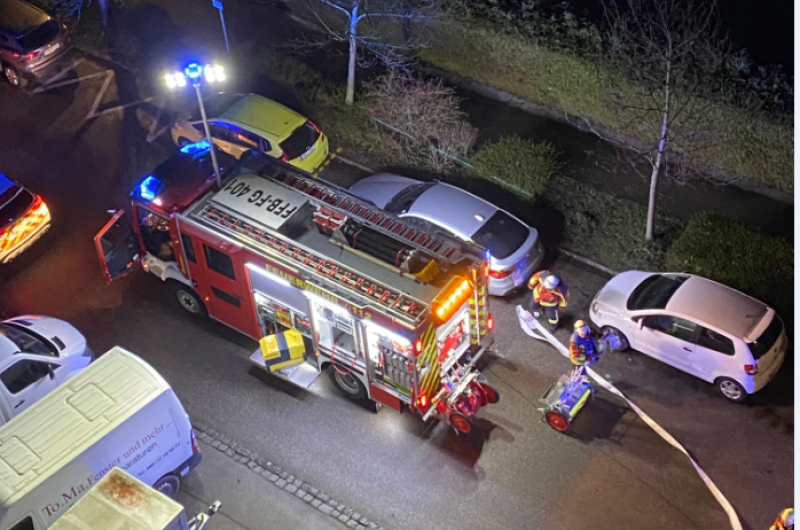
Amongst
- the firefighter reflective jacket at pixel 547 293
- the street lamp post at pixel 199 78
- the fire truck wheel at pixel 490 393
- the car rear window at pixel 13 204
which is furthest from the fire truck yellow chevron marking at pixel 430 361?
the car rear window at pixel 13 204

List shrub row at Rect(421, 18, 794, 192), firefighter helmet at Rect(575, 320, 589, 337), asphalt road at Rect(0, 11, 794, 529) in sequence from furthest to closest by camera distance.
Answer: shrub row at Rect(421, 18, 794, 192) → firefighter helmet at Rect(575, 320, 589, 337) → asphalt road at Rect(0, 11, 794, 529)

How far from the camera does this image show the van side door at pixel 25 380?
44.5 ft

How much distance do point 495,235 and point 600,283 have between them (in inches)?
89.8

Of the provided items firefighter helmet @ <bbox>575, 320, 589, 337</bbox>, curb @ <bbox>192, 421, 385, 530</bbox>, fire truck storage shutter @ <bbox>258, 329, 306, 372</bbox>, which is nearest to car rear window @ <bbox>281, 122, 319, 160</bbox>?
fire truck storage shutter @ <bbox>258, 329, 306, 372</bbox>

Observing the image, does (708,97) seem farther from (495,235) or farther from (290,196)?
(290,196)

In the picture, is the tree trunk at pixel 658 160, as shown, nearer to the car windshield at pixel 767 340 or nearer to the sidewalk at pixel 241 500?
the car windshield at pixel 767 340

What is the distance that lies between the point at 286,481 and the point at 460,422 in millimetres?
2801

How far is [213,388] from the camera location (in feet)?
48.7

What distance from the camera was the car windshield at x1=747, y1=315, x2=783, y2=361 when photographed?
13516mm

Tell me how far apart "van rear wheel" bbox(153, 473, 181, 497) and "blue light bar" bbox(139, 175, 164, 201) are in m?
4.60

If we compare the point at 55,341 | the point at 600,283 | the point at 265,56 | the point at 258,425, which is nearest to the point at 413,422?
the point at 258,425

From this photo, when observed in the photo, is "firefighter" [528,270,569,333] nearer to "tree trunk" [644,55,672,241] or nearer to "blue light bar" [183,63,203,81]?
"tree trunk" [644,55,672,241]

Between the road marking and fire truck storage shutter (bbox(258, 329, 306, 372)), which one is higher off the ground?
the road marking

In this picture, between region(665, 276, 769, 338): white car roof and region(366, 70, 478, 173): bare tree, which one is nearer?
region(665, 276, 769, 338): white car roof
